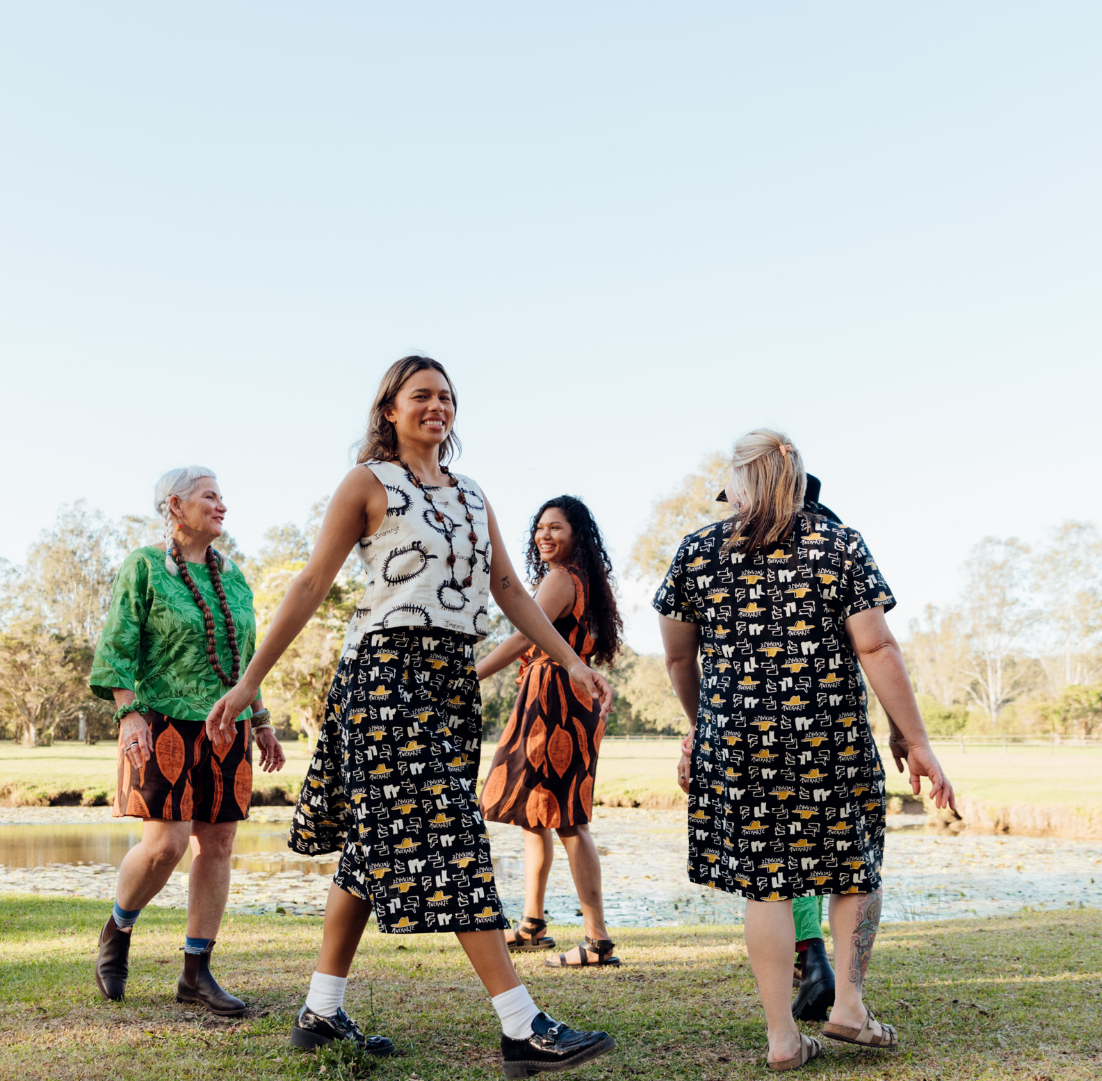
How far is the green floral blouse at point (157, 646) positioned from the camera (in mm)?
3600

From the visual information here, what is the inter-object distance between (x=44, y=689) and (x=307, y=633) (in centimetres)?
2459

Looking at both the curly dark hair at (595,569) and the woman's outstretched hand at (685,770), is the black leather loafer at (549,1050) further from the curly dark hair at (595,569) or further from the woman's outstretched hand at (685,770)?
the curly dark hair at (595,569)

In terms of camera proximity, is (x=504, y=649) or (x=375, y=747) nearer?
(x=375, y=747)

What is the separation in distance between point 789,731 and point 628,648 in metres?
45.3

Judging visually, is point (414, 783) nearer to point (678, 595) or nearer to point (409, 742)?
point (409, 742)

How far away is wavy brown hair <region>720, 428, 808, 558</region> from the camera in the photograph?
10.2 feet

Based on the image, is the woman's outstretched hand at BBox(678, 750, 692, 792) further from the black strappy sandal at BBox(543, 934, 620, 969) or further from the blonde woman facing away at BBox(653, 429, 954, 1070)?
the black strappy sandal at BBox(543, 934, 620, 969)

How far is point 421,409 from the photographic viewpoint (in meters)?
3.18

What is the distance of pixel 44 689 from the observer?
4200 cm

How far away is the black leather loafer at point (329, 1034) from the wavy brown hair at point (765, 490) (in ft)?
6.16

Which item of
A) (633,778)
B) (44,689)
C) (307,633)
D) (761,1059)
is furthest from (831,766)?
(44,689)

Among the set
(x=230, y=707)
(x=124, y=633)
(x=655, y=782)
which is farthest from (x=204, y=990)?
(x=655, y=782)

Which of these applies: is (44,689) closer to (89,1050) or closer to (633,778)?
(633,778)

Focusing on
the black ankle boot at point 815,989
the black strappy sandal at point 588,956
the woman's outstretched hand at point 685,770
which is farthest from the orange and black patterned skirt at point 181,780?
the black ankle boot at point 815,989
